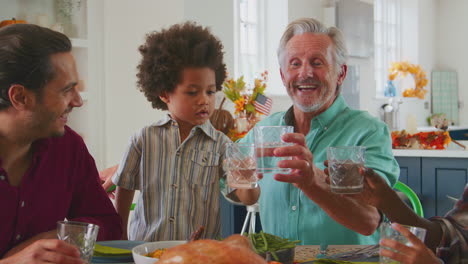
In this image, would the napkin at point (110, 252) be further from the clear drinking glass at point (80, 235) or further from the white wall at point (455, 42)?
the white wall at point (455, 42)

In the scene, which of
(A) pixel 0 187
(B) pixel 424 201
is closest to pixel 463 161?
(B) pixel 424 201

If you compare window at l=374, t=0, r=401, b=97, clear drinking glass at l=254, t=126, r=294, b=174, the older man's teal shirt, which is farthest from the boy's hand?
window at l=374, t=0, r=401, b=97

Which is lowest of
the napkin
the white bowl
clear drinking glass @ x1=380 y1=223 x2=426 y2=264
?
the napkin

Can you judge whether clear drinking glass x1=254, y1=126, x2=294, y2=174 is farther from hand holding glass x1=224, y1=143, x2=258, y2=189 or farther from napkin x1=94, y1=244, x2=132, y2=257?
napkin x1=94, y1=244, x2=132, y2=257

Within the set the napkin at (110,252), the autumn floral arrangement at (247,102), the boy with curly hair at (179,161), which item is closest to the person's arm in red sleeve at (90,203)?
the boy with curly hair at (179,161)

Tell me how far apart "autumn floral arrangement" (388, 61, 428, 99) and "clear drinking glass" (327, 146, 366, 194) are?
8221mm

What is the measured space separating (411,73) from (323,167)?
28.0 feet

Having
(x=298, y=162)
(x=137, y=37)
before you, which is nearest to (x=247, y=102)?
(x=137, y=37)

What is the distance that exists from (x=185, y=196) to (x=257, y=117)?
273 cm

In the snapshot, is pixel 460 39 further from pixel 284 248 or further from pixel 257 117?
pixel 284 248

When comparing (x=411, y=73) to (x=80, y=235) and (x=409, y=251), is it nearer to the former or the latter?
(x=409, y=251)

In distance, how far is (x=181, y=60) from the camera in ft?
7.00

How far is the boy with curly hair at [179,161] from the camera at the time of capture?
1955 mm

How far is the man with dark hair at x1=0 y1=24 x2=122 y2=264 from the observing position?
1483 millimetres
